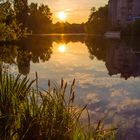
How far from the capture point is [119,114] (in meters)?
11.2

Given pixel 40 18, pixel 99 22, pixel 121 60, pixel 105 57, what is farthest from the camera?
pixel 40 18

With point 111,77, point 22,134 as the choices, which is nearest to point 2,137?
point 22,134

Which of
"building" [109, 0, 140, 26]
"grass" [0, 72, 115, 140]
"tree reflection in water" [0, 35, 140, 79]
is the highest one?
"building" [109, 0, 140, 26]

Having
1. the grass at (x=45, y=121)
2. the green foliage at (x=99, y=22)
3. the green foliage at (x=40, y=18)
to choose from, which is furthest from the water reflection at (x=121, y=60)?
the green foliage at (x=40, y=18)

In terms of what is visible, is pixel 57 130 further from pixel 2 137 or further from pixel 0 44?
pixel 0 44

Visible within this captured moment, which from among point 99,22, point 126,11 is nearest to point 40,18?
point 99,22

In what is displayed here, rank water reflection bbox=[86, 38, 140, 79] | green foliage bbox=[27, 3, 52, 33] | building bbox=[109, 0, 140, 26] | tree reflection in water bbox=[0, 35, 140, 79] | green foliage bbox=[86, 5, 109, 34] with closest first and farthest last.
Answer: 1. water reflection bbox=[86, 38, 140, 79]
2. tree reflection in water bbox=[0, 35, 140, 79]
3. building bbox=[109, 0, 140, 26]
4. green foliage bbox=[86, 5, 109, 34]
5. green foliage bbox=[27, 3, 52, 33]

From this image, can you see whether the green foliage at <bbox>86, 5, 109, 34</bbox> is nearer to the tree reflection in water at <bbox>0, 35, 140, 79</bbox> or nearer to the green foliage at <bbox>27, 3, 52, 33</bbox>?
the green foliage at <bbox>27, 3, 52, 33</bbox>

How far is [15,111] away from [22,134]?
388 millimetres

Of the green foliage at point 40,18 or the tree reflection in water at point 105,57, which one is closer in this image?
the tree reflection in water at point 105,57

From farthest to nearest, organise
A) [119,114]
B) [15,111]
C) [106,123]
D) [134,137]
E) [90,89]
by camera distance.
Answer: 1. [90,89]
2. [119,114]
3. [106,123]
4. [134,137]
5. [15,111]

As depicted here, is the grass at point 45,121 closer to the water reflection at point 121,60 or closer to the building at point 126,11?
the water reflection at point 121,60

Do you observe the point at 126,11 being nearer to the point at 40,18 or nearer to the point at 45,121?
the point at 40,18

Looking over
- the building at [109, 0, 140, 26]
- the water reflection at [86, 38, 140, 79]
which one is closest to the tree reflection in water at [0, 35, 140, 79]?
the water reflection at [86, 38, 140, 79]
